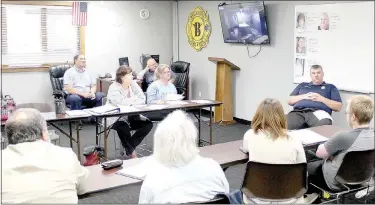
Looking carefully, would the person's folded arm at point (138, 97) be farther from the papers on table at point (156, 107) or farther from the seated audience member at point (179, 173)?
the seated audience member at point (179, 173)

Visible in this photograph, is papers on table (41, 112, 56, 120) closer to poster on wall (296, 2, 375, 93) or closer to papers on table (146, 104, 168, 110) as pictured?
papers on table (146, 104, 168, 110)

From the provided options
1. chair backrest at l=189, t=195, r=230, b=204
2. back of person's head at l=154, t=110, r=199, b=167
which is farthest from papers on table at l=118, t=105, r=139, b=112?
chair backrest at l=189, t=195, r=230, b=204

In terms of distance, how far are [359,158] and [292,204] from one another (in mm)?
595

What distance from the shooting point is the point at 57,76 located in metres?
6.93

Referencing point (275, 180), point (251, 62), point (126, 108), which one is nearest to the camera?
point (275, 180)

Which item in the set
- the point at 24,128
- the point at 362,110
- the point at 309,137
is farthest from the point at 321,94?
the point at 24,128

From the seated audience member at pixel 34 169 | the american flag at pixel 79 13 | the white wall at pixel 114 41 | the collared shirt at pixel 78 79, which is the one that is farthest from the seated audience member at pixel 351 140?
the white wall at pixel 114 41

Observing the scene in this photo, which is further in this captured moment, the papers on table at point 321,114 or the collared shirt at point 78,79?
the collared shirt at point 78,79

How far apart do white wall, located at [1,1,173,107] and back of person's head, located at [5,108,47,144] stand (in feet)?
17.2

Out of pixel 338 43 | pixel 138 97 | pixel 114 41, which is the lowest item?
pixel 138 97

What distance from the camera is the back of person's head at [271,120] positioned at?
271 centimetres

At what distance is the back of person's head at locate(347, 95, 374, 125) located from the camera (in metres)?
2.95

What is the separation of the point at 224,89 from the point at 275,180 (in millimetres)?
4480

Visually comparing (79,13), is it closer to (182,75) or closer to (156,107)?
(182,75)
